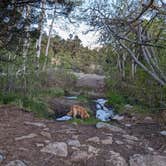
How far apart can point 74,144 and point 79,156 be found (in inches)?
14.1

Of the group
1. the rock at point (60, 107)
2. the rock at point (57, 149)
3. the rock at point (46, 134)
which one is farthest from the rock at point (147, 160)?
the rock at point (60, 107)

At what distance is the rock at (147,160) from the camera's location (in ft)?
12.3

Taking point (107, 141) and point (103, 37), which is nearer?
point (107, 141)

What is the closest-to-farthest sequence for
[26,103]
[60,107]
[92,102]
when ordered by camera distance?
[26,103], [60,107], [92,102]

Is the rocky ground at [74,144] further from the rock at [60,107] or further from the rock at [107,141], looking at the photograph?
the rock at [60,107]

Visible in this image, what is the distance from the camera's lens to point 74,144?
13.5 feet

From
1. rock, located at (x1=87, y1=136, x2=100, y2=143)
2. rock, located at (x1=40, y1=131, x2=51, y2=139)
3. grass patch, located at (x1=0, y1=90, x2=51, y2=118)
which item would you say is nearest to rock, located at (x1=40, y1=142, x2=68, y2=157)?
rock, located at (x1=40, y1=131, x2=51, y2=139)

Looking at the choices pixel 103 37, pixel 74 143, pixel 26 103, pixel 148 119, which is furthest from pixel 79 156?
pixel 26 103

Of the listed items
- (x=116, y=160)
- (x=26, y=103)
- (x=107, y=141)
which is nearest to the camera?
(x=116, y=160)

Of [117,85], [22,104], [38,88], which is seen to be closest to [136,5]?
[22,104]

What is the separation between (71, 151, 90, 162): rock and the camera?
3722 millimetres

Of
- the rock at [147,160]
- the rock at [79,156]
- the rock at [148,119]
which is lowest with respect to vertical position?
the rock at [147,160]

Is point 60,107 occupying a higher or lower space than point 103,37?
lower

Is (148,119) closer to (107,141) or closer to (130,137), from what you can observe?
(130,137)
